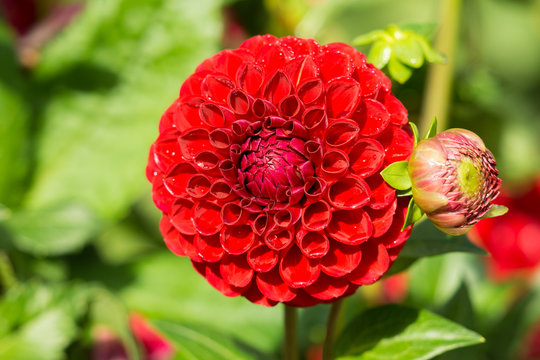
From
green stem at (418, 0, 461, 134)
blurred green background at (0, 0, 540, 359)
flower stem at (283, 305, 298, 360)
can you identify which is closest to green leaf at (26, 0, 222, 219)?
blurred green background at (0, 0, 540, 359)

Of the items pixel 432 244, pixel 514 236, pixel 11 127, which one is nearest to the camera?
pixel 432 244

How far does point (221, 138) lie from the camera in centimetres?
46

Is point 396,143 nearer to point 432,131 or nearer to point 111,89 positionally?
point 432,131

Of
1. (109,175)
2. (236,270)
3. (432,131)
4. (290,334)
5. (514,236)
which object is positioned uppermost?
(432,131)

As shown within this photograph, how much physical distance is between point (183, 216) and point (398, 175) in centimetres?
16

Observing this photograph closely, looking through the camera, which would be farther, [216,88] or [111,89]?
[111,89]

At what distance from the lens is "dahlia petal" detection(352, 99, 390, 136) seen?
1.46 ft

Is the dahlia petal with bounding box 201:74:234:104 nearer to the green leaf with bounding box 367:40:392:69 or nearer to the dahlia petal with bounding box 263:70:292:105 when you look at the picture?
the dahlia petal with bounding box 263:70:292:105

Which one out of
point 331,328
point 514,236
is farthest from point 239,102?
point 514,236

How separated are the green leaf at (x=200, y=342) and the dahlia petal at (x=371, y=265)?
19 cm

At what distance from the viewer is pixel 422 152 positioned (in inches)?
16.8

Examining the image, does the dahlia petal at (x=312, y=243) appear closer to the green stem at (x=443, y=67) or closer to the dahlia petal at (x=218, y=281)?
the dahlia petal at (x=218, y=281)

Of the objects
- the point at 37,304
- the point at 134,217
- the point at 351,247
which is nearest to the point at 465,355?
the point at 351,247

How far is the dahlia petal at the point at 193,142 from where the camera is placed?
0.47 m
